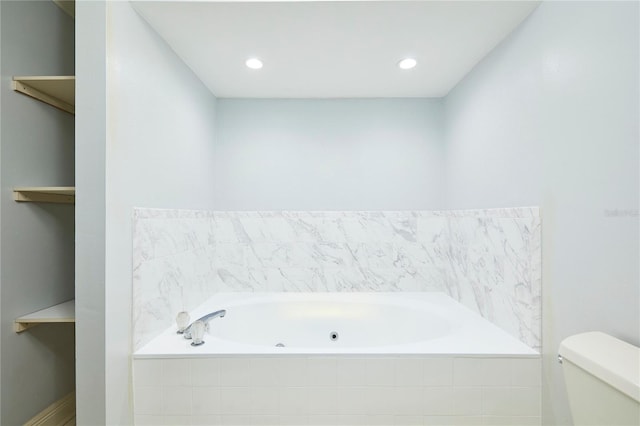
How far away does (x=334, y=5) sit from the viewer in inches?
55.4

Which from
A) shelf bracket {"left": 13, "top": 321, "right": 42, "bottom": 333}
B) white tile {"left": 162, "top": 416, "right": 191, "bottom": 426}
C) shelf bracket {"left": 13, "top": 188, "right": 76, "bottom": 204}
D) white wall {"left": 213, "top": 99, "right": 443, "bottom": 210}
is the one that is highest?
white wall {"left": 213, "top": 99, "right": 443, "bottom": 210}

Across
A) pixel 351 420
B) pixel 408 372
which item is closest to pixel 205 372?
pixel 351 420

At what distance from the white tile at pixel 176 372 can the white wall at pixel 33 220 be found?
0.73 m

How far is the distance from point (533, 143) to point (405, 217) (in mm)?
1151

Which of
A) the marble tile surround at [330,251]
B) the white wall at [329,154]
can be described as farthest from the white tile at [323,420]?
the white wall at [329,154]

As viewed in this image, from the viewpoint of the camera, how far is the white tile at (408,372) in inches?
54.3

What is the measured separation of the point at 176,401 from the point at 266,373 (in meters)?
0.43

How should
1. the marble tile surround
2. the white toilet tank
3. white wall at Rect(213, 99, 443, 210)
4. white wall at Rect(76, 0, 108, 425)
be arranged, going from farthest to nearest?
white wall at Rect(213, 99, 443, 210) → the marble tile surround → white wall at Rect(76, 0, 108, 425) → the white toilet tank

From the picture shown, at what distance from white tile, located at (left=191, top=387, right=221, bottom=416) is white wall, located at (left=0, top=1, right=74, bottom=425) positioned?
2.86 feet

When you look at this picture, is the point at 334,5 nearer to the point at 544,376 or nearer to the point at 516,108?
the point at 516,108

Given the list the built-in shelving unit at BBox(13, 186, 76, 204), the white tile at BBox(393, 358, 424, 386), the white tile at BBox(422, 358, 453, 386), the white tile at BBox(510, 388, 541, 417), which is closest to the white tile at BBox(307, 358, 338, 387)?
the white tile at BBox(393, 358, 424, 386)

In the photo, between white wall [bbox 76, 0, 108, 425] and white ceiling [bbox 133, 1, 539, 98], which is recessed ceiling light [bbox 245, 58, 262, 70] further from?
white wall [bbox 76, 0, 108, 425]

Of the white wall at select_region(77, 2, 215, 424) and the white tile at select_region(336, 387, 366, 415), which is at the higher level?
the white wall at select_region(77, 2, 215, 424)

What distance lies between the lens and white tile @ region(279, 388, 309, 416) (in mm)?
1372
